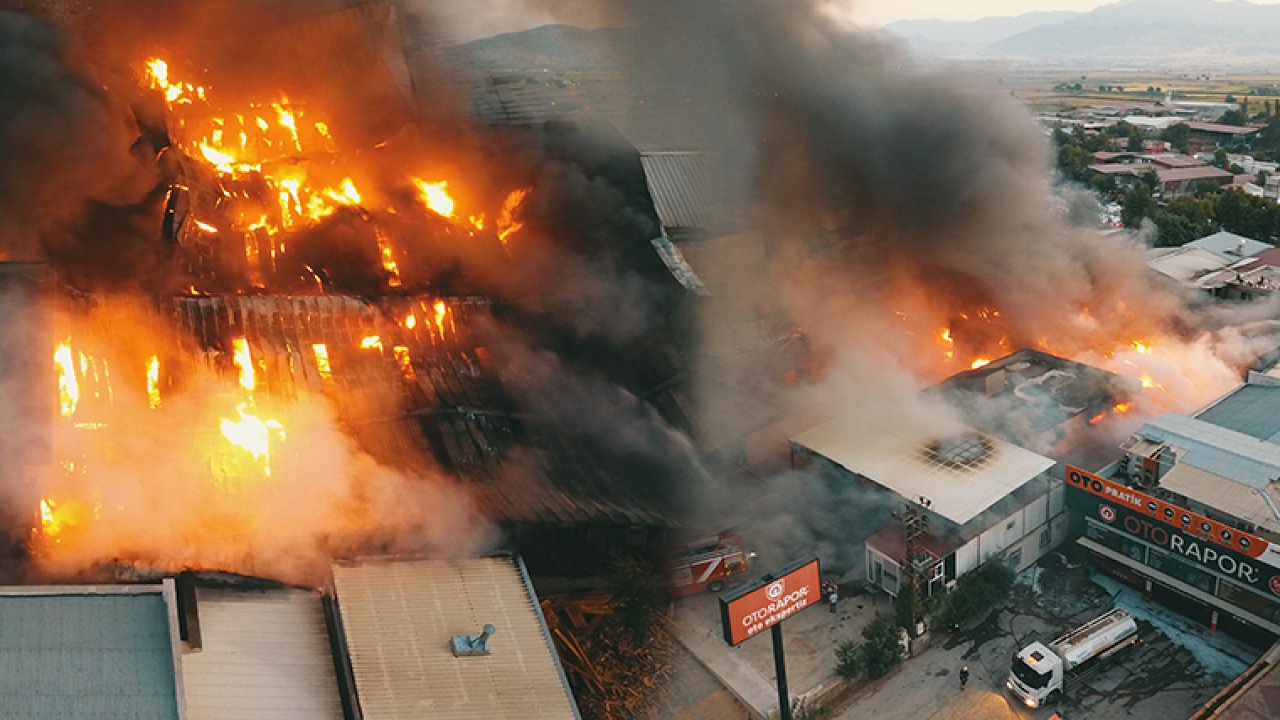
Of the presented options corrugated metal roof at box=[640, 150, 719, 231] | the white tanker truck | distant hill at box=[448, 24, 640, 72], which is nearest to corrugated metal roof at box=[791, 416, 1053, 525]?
the white tanker truck

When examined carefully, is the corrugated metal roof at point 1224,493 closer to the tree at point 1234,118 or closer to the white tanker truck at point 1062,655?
the white tanker truck at point 1062,655

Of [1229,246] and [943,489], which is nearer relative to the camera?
[943,489]

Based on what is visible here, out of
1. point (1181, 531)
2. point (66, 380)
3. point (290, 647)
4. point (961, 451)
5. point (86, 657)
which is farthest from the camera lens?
point (961, 451)

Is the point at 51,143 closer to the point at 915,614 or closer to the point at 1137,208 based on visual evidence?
the point at 915,614

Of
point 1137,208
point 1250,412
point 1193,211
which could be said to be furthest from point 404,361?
point 1137,208

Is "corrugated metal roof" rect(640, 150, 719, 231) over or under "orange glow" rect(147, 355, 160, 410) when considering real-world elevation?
over

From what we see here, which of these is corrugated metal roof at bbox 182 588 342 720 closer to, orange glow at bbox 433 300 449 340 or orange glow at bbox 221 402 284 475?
orange glow at bbox 221 402 284 475
